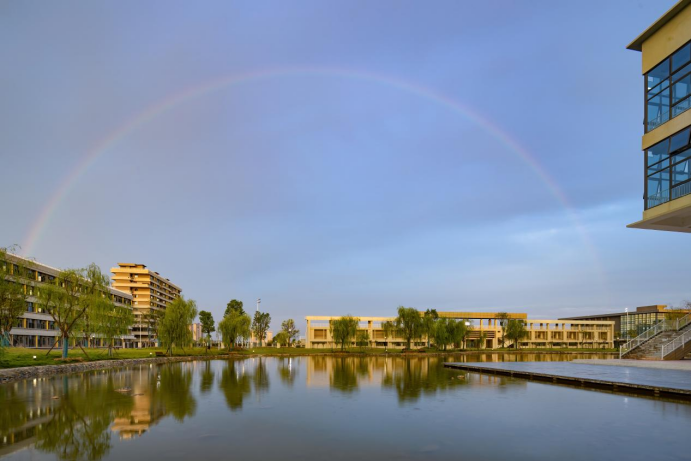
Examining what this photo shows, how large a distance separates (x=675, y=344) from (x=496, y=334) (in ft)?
323

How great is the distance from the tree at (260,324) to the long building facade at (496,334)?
18.4 metres

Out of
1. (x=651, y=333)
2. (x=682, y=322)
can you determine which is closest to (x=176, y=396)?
(x=651, y=333)

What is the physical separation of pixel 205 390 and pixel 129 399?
17.2 ft

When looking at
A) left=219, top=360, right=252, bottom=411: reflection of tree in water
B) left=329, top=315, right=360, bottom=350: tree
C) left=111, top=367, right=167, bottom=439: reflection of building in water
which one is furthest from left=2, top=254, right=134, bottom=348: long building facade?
left=111, top=367, right=167, bottom=439: reflection of building in water

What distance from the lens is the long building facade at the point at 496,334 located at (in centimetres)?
12975

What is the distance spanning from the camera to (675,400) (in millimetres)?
25297

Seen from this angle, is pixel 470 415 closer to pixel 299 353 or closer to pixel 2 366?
pixel 2 366

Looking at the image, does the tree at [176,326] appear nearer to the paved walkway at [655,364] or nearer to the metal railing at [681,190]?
the paved walkway at [655,364]

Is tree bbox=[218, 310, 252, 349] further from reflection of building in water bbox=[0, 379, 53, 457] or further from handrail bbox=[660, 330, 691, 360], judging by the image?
handrail bbox=[660, 330, 691, 360]

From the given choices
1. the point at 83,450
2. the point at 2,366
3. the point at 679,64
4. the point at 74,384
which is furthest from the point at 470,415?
the point at 2,366

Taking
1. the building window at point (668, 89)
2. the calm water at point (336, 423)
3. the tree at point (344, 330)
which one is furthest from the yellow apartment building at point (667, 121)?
the tree at point (344, 330)

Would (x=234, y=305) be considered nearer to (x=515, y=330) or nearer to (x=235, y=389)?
(x=515, y=330)

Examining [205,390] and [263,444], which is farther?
[205,390]

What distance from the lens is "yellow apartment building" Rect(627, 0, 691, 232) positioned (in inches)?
1380
